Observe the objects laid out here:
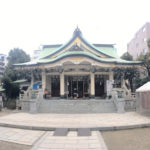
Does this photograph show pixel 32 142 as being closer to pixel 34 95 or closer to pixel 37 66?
pixel 34 95

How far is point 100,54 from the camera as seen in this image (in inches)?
674

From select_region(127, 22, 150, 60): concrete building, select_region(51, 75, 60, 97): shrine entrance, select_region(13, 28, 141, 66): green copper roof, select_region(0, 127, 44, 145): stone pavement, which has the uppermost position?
select_region(127, 22, 150, 60): concrete building

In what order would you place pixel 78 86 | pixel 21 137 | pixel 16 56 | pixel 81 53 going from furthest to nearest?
pixel 16 56 < pixel 78 86 < pixel 81 53 < pixel 21 137

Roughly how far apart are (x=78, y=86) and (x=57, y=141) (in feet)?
39.9

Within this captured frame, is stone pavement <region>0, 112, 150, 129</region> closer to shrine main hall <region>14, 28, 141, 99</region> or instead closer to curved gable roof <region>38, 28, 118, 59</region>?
shrine main hall <region>14, 28, 141, 99</region>

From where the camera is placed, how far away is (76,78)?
17328mm

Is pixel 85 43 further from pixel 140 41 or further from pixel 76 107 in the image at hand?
pixel 140 41

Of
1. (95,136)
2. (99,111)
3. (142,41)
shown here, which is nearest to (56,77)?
(99,111)

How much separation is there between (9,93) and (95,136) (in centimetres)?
1495

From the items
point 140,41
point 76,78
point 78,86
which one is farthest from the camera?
point 140,41

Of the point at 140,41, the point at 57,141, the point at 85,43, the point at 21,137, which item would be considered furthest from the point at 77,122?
the point at 140,41

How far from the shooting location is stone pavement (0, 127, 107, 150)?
16.1 ft

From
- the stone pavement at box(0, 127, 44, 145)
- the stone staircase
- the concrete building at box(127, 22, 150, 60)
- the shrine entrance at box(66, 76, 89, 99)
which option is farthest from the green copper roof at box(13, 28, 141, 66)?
the concrete building at box(127, 22, 150, 60)

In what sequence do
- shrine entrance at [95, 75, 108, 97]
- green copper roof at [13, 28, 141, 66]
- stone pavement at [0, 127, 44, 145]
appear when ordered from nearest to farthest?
stone pavement at [0, 127, 44, 145]
green copper roof at [13, 28, 141, 66]
shrine entrance at [95, 75, 108, 97]
